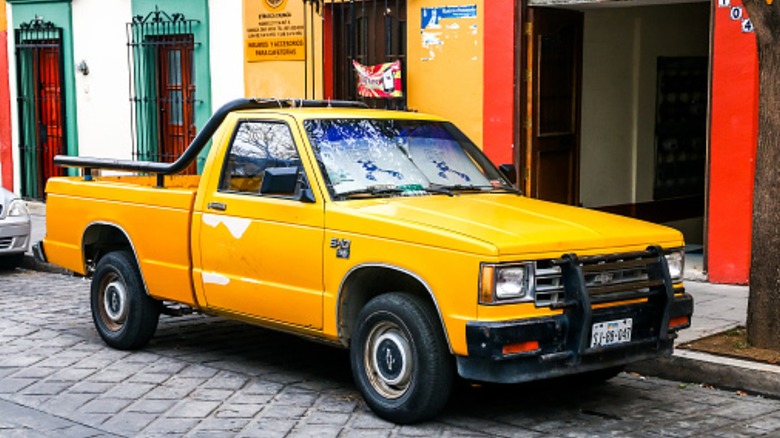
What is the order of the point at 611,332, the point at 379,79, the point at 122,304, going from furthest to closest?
the point at 379,79
the point at 122,304
the point at 611,332

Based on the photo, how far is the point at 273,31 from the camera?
1500 centimetres

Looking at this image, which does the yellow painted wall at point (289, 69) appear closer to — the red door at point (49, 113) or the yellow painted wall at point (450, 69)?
the yellow painted wall at point (450, 69)

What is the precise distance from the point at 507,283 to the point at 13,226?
27.1ft

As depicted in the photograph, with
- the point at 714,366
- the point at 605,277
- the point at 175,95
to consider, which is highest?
the point at 175,95

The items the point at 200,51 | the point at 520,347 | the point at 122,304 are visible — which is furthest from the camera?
the point at 200,51

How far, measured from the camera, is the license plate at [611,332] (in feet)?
21.4

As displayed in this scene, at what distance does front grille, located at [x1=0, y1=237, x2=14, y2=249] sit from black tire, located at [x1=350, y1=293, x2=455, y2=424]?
A: 7263mm

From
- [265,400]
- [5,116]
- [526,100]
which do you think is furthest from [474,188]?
[5,116]

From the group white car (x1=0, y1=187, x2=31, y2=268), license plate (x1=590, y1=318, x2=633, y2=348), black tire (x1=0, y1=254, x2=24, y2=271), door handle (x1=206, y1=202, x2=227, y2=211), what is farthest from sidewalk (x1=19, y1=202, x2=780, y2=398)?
black tire (x1=0, y1=254, x2=24, y2=271)

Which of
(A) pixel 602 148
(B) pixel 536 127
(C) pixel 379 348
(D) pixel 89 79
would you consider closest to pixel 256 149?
(C) pixel 379 348

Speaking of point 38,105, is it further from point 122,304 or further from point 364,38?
point 122,304

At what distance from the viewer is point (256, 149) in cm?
791

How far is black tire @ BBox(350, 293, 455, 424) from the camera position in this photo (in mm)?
6484

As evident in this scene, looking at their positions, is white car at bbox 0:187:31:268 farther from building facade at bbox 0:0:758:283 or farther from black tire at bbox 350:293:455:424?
black tire at bbox 350:293:455:424
